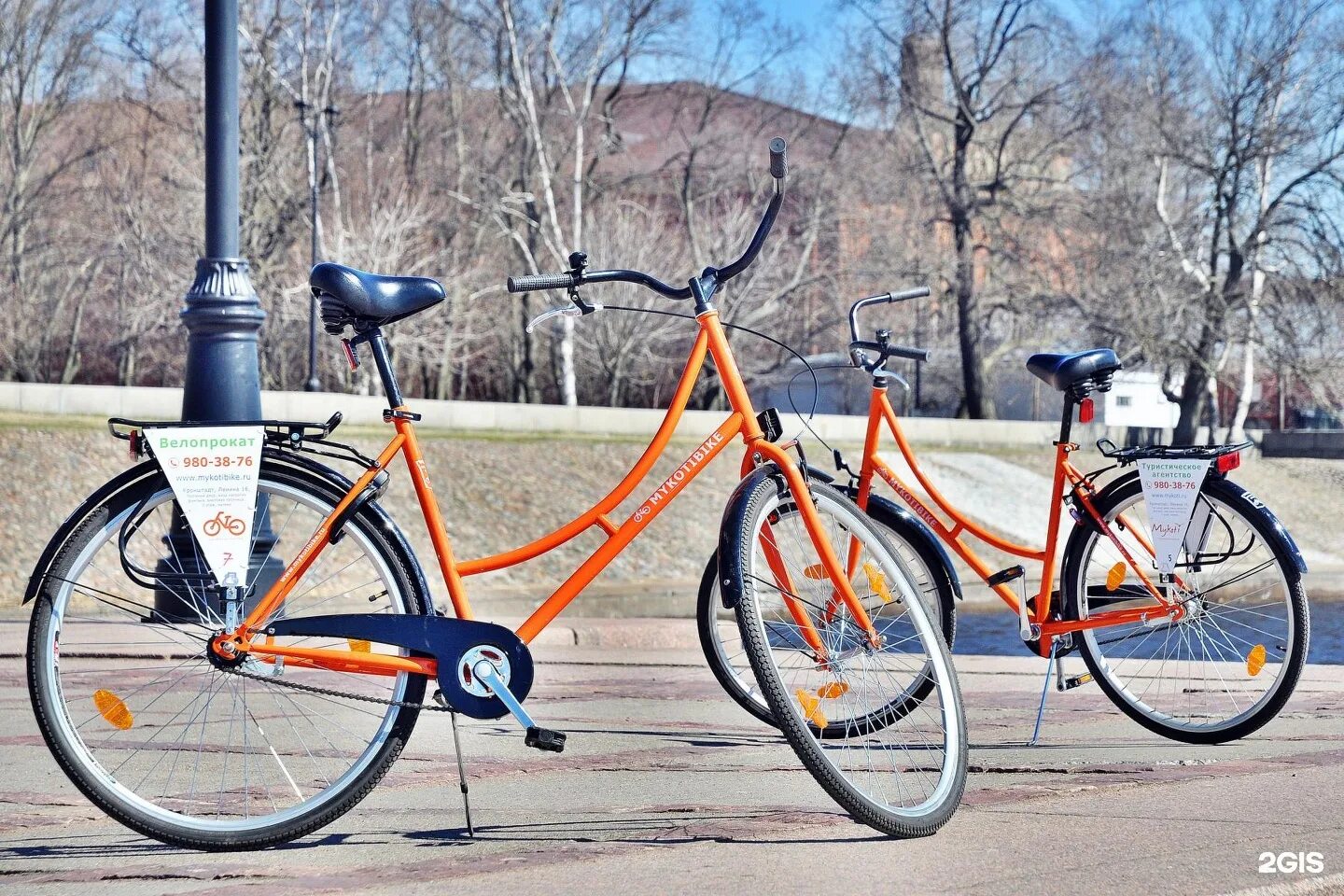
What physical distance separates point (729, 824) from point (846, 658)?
0.52 meters

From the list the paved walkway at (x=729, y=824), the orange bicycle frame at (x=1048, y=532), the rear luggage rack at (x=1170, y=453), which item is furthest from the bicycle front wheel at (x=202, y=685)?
the rear luggage rack at (x=1170, y=453)

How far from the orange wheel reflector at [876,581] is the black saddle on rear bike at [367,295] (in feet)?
4.10

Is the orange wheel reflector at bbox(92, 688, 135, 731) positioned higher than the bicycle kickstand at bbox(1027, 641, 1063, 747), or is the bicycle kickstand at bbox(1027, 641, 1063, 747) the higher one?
the orange wheel reflector at bbox(92, 688, 135, 731)

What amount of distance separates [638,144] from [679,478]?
1969 inches

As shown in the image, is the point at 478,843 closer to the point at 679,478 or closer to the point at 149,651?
the point at 679,478

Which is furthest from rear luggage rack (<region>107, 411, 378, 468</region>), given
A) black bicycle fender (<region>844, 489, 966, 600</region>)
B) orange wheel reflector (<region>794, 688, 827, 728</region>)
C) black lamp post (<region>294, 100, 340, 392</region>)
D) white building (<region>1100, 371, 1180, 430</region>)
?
white building (<region>1100, 371, 1180, 430</region>)

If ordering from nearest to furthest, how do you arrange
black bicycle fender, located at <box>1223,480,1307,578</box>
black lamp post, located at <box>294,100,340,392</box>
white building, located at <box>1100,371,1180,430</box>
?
black bicycle fender, located at <box>1223,480,1307,578</box>
black lamp post, located at <box>294,100,340,392</box>
white building, located at <box>1100,371,1180,430</box>

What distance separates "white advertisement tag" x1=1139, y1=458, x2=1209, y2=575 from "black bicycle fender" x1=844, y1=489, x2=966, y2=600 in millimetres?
641

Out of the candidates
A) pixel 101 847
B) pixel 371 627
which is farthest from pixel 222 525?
pixel 101 847

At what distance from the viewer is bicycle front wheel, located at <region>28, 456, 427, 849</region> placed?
11.7 ft

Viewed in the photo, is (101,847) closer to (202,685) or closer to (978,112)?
(202,685)

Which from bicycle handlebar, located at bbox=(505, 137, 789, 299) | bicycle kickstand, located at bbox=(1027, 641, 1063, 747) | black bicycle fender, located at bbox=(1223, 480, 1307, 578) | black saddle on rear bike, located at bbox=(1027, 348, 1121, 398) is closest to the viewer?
bicycle handlebar, located at bbox=(505, 137, 789, 299)

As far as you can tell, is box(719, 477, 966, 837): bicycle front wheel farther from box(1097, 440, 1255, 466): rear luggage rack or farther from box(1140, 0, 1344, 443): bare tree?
box(1140, 0, 1344, 443): bare tree

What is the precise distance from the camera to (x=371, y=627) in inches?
146
